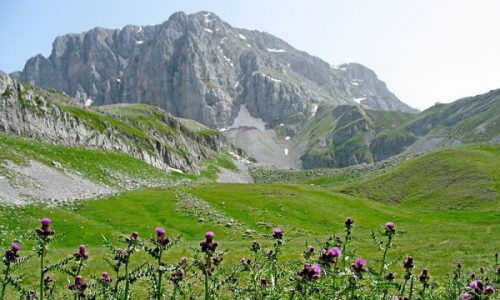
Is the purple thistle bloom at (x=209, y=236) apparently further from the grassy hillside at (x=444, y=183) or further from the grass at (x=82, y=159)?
the grassy hillside at (x=444, y=183)

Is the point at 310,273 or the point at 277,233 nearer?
the point at 310,273

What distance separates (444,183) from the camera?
113m

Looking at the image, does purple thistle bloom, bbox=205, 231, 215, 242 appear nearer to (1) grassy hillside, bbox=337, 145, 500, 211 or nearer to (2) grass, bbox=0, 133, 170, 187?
(2) grass, bbox=0, 133, 170, 187

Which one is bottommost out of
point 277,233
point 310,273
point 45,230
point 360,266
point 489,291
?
point 45,230

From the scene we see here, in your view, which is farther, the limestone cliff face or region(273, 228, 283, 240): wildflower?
the limestone cliff face

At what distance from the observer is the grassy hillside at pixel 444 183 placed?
99.6 meters

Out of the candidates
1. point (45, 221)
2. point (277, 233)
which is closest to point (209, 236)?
point (277, 233)

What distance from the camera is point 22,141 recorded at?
91.3m

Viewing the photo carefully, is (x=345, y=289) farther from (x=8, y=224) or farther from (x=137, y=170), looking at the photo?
(x=137, y=170)

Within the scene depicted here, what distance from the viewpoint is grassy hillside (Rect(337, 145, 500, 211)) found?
327 ft

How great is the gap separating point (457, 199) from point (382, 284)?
104468 mm

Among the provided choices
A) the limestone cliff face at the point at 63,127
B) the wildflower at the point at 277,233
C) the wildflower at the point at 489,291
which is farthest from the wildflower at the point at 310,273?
the limestone cliff face at the point at 63,127

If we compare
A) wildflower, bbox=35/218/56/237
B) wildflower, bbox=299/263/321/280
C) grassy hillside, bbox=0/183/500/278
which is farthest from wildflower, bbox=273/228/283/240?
grassy hillside, bbox=0/183/500/278

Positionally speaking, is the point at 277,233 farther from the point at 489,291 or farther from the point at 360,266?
the point at 489,291
